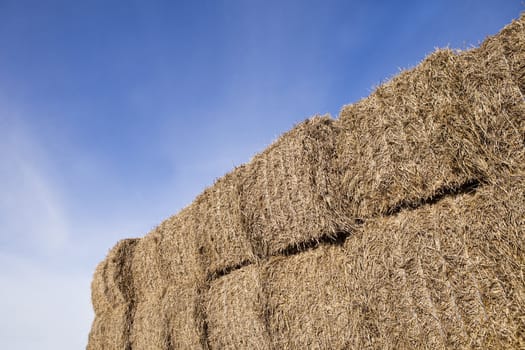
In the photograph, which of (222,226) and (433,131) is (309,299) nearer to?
(222,226)

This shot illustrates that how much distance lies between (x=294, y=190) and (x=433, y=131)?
179cm

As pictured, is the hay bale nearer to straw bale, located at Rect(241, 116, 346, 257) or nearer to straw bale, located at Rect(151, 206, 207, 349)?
straw bale, located at Rect(151, 206, 207, 349)

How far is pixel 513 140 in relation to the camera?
3.28 m

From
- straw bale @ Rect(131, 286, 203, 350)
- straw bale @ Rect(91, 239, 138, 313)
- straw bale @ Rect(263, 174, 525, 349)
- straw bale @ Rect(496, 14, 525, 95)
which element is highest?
straw bale @ Rect(91, 239, 138, 313)

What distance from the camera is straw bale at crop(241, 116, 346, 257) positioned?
15.4ft

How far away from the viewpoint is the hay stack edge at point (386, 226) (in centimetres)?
332

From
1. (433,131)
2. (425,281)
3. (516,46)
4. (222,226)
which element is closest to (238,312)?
(222,226)

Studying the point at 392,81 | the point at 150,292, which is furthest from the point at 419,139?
the point at 150,292

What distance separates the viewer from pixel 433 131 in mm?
3773

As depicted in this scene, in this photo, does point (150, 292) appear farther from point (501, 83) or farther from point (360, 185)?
point (501, 83)

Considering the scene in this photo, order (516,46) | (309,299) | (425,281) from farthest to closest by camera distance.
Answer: (309,299)
(425,281)
(516,46)

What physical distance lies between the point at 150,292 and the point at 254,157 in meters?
3.87

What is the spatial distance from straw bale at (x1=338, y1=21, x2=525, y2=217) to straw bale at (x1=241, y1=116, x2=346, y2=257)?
0.76 feet

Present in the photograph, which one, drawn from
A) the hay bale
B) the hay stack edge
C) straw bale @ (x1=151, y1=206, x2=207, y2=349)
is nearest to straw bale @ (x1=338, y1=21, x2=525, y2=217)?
the hay stack edge
